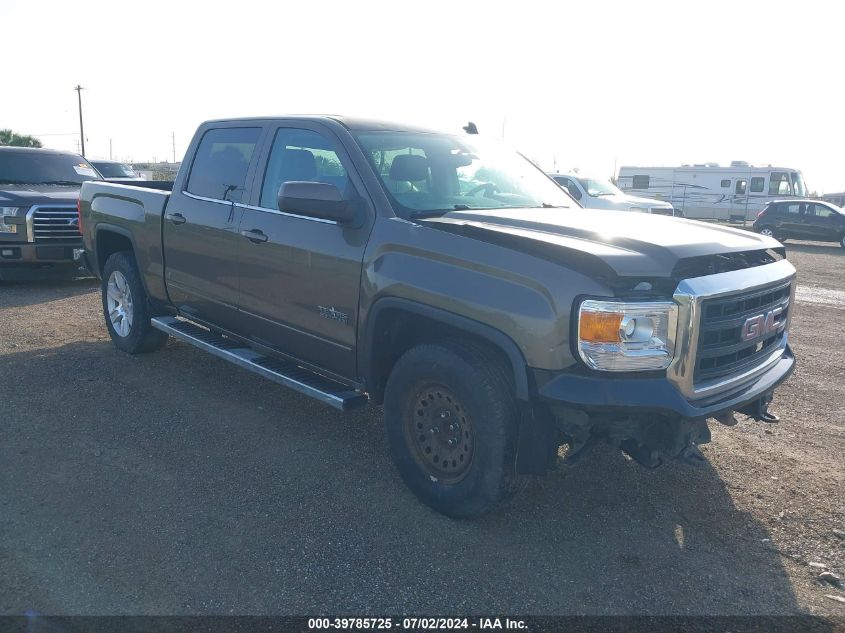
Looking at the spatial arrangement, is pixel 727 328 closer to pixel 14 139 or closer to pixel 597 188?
pixel 597 188

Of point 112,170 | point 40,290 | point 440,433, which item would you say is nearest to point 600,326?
point 440,433

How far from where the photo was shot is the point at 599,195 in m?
17.2

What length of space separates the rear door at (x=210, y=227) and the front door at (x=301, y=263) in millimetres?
189

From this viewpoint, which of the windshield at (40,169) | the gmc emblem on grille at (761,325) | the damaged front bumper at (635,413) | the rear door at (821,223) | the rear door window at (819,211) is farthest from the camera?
A: the rear door window at (819,211)

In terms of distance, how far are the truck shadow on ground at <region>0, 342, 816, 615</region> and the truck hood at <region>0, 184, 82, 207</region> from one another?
18.5 ft

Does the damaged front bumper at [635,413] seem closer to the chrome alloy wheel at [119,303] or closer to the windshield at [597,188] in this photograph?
the chrome alloy wheel at [119,303]

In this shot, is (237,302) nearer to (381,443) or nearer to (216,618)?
(381,443)

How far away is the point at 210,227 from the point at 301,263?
1162 millimetres

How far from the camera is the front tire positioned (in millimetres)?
3455

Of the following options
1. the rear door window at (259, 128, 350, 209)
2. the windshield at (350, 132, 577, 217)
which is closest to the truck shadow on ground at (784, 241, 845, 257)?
the windshield at (350, 132, 577, 217)

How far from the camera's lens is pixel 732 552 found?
11.7ft

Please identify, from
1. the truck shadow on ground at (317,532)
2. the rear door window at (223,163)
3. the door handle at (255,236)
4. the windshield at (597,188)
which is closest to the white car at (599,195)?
the windshield at (597,188)

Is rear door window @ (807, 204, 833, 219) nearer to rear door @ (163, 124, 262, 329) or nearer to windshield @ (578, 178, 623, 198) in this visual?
windshield @ (578, 178, 623, 198)

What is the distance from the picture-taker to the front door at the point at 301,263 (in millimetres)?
4180
